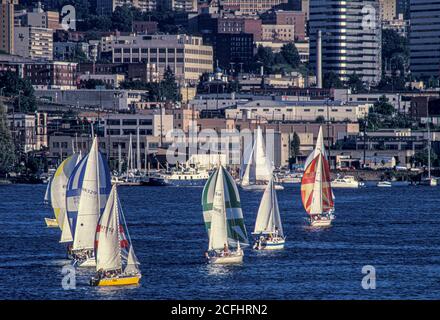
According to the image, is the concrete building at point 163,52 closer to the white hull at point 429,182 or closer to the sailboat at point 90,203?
the white hull at point 429,182

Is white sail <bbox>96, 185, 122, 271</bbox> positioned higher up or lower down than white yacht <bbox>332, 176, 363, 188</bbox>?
higher up

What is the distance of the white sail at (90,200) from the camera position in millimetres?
38344

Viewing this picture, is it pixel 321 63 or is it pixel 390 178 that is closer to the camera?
pixel 390 178

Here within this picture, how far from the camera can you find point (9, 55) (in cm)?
18138

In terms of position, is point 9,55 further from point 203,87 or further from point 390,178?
point 390,178

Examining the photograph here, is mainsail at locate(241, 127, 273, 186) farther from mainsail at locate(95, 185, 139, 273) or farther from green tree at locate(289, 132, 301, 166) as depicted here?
mainsail at locate(95, 185, 139, 273)

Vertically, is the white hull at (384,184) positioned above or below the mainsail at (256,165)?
below

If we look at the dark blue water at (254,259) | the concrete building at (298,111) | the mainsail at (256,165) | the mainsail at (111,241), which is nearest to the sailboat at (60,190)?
the dark blue water at (254,259)

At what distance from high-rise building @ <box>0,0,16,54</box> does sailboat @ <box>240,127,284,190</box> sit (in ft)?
322

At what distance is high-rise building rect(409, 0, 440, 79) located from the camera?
639 feet

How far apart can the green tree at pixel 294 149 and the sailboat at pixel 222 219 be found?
8168cm

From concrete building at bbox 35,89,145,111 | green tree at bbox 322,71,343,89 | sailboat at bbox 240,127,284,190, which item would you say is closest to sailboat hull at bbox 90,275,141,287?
sailboat at bbox 240,127,284,190
